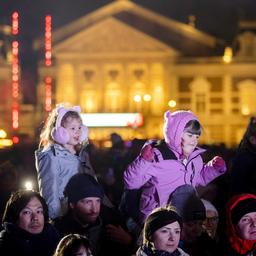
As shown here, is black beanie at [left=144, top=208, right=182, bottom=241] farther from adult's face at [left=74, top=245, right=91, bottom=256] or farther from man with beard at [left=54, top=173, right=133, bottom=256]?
man with beard at [left=54, top=173, right=133, bottom=256]

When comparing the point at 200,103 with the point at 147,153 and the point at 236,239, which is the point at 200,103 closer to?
the point at 147,153

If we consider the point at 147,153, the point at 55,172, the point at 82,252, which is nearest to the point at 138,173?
the point at 147,153

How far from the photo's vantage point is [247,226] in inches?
166

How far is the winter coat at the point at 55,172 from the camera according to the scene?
4.88 meters

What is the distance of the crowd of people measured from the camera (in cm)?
411

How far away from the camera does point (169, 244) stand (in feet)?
12.8

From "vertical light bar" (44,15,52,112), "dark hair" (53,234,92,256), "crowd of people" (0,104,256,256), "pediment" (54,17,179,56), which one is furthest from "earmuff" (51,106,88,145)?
"pediment" (54,17,179,56)

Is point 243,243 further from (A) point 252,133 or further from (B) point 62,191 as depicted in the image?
(A) point 252,133

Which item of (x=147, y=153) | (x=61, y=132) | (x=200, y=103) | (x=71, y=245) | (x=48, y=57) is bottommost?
(x=71, y=245)

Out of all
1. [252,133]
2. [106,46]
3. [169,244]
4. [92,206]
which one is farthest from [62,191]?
[106,46]

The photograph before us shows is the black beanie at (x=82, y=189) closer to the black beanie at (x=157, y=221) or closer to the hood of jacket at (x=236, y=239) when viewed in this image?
the black beanie at (x=157, y=221)

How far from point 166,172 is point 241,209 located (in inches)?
26.9

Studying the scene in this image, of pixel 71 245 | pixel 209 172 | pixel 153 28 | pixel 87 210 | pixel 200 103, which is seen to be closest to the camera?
pixel 71 245

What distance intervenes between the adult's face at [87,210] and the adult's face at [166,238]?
75cm
